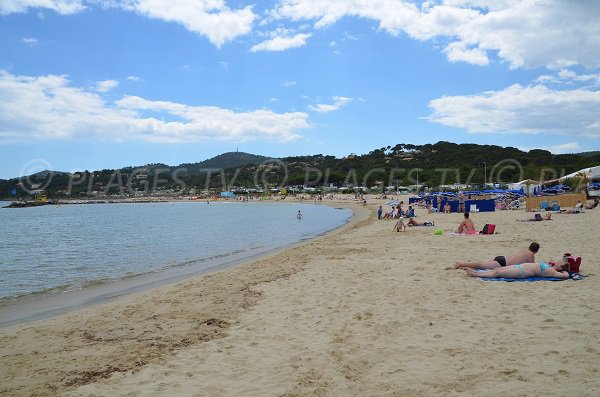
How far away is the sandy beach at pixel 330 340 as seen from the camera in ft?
12.4

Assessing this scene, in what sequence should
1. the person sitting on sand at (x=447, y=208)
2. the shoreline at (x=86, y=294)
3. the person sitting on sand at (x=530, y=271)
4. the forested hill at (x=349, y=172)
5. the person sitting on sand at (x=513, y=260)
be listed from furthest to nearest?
the forested hill at (x=349, y=172) → the person sitting on sand at (x=447, y=208) → the shoreline at (x=86, y=294) → the person sitting on sand at (x=513, y=260) → the person sitting on sand at (x=530, y=271)

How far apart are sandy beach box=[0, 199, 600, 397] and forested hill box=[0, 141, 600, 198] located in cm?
5727

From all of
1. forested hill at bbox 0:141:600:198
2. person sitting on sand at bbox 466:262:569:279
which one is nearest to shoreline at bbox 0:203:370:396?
person sitting on sand at bbox 466:262:569:279

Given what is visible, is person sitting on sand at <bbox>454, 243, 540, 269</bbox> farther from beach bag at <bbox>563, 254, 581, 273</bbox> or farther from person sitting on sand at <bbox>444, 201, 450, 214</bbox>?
person sitting on sand at <bbox>444, 201, 450, 214</bbox>

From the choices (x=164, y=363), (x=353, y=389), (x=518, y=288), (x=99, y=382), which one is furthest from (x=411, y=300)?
(x=99, y=382)

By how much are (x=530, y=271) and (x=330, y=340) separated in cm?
436

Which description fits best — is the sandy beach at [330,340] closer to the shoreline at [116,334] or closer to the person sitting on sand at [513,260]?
the shoreline at [116,334]

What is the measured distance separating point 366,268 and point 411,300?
3042 millimetres

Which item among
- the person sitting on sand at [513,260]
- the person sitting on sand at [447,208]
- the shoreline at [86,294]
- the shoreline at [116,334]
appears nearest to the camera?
the shoreline at [116,334]

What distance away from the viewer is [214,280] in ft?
33.0

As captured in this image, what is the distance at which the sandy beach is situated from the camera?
377 cm

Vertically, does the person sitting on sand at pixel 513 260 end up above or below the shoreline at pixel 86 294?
above

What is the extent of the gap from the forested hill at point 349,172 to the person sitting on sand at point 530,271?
2188 inches

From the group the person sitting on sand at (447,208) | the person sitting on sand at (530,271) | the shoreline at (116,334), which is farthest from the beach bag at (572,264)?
the person sitting on sand at (447,208)
